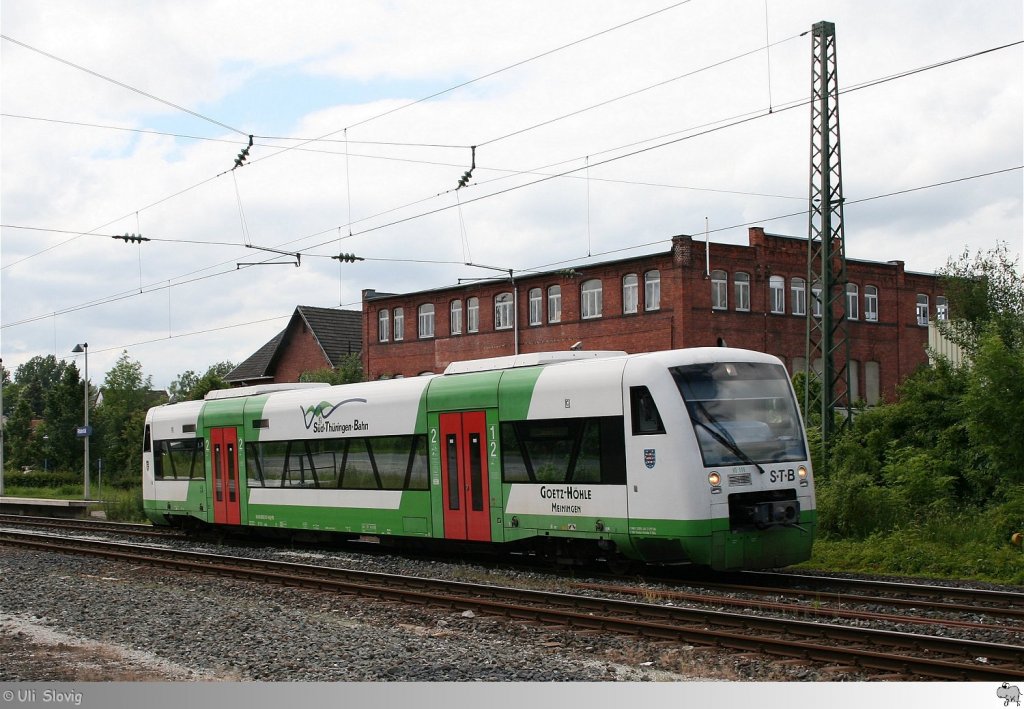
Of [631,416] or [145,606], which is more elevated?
[631,416]

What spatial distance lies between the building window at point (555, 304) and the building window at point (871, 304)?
1437cm

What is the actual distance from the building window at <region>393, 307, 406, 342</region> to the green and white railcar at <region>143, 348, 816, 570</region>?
34.3 m

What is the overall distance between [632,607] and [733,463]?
9.05 ft

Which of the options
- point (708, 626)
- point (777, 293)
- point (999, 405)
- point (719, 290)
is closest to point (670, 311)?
point (719, 290)

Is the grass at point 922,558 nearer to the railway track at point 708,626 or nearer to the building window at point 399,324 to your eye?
the railway track at point 708,626

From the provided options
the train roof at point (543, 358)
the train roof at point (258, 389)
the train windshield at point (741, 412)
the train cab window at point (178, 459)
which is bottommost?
the train cab window at point (178, 459)

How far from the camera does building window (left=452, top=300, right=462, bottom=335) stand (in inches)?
2087

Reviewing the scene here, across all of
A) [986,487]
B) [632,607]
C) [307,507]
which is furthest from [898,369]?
[632,607]

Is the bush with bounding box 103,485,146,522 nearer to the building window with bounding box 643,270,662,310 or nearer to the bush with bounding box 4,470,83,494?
the bush with bounding box 4,470,83,494

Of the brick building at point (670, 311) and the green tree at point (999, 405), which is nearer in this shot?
the green tree at point (999, 405)

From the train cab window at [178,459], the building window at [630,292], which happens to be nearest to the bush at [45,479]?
the building window at [630,292]

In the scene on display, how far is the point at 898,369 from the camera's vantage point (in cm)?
5269

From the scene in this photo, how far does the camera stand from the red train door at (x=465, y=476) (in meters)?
16.7

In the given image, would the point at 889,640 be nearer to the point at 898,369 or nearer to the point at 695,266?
the point at 695,266
